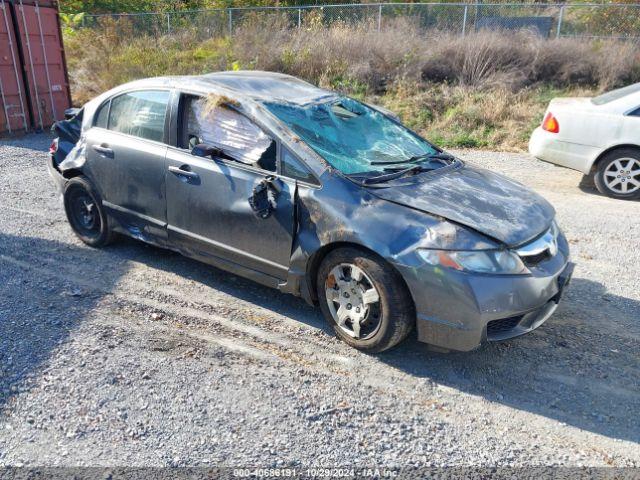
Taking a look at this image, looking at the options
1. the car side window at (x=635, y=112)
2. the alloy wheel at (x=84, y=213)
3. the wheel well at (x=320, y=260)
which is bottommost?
the alloy wheel at (x=84, y=213)

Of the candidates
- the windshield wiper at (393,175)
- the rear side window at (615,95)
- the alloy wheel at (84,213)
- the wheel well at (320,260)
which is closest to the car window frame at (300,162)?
the windshield wiper at (393,175)

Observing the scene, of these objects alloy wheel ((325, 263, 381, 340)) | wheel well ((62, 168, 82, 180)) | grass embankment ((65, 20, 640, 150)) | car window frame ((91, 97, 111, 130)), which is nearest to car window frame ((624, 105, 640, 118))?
grass embankment ((65, 20, 640, 150))

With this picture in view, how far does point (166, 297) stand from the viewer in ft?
14.6

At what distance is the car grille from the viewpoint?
3.31 metres

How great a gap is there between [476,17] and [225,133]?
13.1 metres

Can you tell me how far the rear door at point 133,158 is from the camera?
4484 millimetres

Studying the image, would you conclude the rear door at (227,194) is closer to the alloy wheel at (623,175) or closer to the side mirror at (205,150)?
the side mirror at (205,150)

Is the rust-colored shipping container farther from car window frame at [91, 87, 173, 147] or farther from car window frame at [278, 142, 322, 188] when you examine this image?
car window frame at [278, 142, 322, 188]

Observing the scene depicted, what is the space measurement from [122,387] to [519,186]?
3.15 metres

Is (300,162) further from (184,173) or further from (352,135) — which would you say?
(184,173)

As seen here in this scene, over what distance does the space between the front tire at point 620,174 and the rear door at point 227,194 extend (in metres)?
5.34

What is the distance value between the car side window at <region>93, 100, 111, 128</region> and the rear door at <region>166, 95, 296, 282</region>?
1.01m

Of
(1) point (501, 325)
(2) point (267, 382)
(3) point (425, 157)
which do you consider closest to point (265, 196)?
(2) point (267, 382)

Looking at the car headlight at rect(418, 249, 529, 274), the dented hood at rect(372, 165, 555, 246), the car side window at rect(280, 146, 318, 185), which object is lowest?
the car headlight at rect(418, 249, 529, 274)
